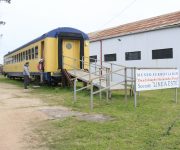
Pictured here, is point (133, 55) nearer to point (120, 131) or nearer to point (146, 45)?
point (146, 45)

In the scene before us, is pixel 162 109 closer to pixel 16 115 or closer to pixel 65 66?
pixel 16 115

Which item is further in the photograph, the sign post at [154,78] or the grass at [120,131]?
the sign post at [154,78]

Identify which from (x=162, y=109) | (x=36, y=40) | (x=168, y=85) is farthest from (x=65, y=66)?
(x=162, y=109)

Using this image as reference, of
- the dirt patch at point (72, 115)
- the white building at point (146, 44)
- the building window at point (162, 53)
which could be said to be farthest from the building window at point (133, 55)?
the dirt patch at point (72, 115)

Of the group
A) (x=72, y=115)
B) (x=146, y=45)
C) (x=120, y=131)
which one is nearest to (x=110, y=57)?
(x=146, y=45)

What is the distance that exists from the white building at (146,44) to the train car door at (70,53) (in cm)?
570

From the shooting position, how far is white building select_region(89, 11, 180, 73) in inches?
851

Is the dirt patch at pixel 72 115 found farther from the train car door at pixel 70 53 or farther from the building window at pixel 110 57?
the building window at pixel 110 57

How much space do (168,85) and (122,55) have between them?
13515mm

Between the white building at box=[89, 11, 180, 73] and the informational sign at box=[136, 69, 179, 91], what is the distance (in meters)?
8.17

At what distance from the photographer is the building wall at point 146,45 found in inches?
844

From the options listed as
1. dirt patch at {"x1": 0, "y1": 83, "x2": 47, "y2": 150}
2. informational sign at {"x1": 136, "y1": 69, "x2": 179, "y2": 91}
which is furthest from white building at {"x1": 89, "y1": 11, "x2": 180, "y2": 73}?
dirt patch at {"x1": 0, "y1": 83, "x2": 47, "y2": 150}

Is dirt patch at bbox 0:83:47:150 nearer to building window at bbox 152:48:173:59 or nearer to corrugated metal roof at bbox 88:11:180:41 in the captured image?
building window at bbox 152:48:173:59

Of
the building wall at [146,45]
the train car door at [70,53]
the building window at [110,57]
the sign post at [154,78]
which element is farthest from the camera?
the building window at [110,57]
